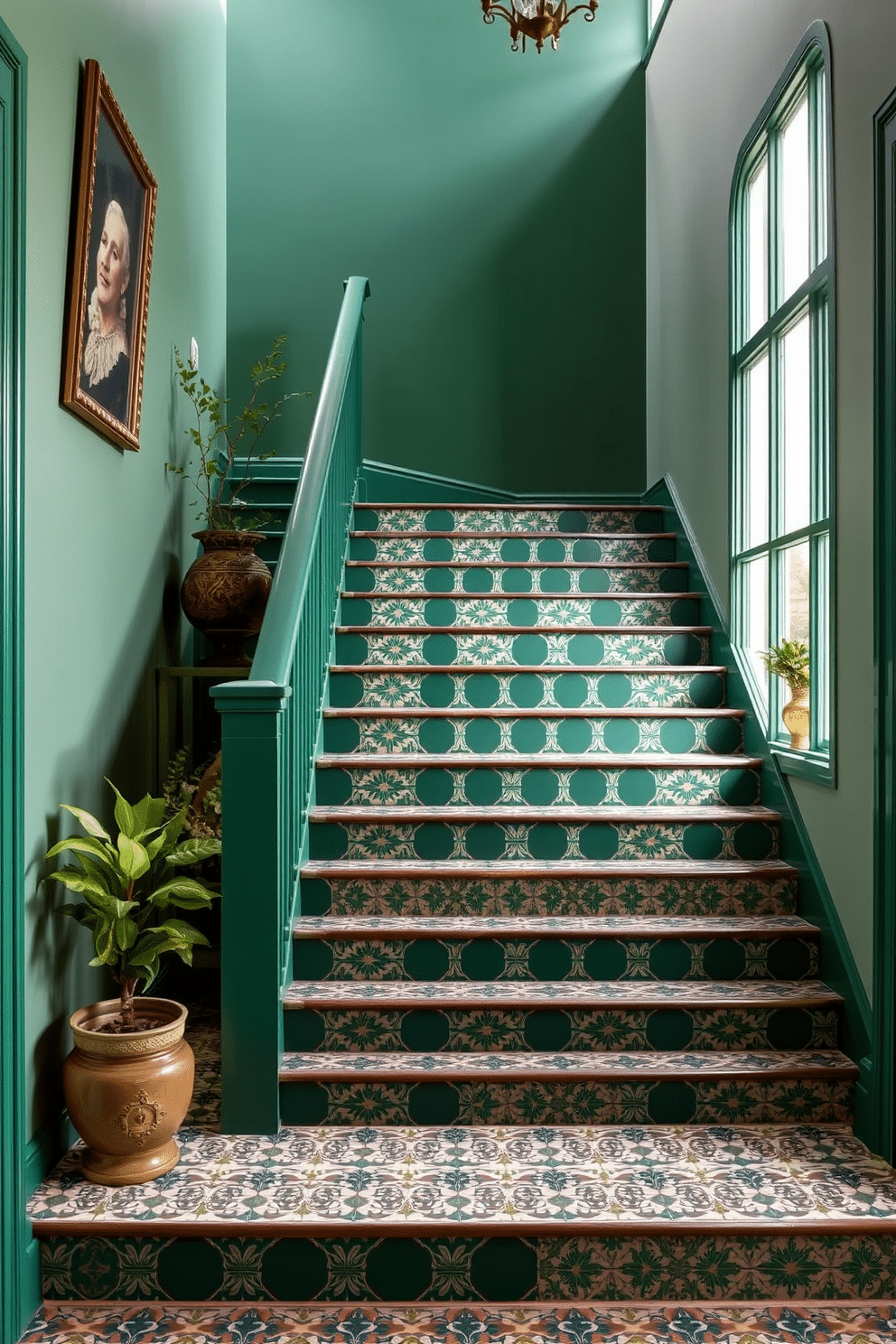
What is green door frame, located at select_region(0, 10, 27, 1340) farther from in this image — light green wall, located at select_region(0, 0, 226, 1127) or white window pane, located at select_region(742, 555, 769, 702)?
white window pane, located at select_region(742, 555, 769, 702)

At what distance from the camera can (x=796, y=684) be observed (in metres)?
3.32

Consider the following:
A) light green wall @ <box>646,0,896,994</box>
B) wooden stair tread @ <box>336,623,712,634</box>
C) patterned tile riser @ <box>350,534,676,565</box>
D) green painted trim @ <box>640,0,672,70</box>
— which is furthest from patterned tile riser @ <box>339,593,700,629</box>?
green painted trim @ <box>640,0,672,70</box>

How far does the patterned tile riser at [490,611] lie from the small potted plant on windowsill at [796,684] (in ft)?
3.60

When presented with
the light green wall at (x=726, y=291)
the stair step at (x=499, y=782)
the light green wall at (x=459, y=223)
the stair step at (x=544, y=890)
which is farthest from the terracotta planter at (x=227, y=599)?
the light green wall at (x=459, y=223)

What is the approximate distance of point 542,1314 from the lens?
2.25m

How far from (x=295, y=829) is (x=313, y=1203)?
3.35 feet

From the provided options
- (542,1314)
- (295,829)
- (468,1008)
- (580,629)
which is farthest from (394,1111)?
(580,629)

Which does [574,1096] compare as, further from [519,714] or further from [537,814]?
[519,714]

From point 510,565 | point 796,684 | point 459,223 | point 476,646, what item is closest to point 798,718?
point 796,684

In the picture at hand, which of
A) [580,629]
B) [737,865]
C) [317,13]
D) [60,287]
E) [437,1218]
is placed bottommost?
[437,1218]

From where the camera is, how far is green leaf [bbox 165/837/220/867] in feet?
8.52

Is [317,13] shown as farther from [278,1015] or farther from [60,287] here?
[278,1015]

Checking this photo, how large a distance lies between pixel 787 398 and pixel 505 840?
1.81 metres

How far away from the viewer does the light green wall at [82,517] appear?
2488 millimetres
